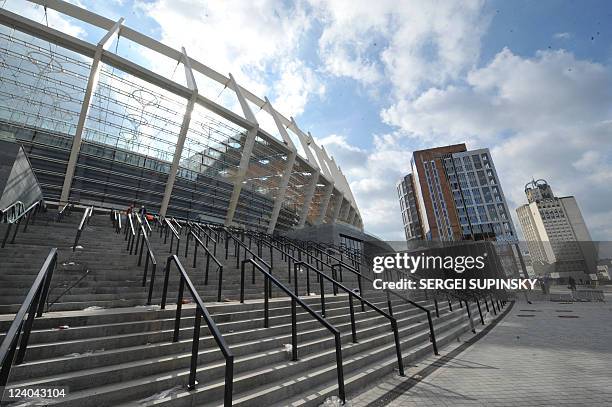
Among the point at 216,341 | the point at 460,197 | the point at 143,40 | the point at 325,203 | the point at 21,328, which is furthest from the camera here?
the point at 460,197

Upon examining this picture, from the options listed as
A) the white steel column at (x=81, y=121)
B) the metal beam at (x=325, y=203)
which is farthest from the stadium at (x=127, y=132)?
the metal beam at (x=325, y=203)

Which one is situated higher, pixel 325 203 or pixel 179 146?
pixel 179 146

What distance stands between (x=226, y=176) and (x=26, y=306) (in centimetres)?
2640

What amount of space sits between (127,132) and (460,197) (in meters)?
77.9

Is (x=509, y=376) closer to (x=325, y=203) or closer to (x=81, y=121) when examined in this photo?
(x=81, y=121)

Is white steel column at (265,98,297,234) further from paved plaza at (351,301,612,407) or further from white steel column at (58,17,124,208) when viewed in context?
paved plaza at (351,301,612,407)

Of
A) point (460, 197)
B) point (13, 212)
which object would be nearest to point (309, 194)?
point (13, 212)

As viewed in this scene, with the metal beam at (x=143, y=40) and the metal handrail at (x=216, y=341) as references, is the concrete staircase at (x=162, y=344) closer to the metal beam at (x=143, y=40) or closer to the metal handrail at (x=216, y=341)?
the metal handrail at (x=216, y=341)

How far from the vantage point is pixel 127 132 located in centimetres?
2228

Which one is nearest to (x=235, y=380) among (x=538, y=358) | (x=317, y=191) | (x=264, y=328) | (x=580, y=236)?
(x=264, y=328)

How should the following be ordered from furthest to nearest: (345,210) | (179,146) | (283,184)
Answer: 1. (345,210)
2. (283,184)
3. (179,146)

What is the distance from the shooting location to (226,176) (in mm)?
27562

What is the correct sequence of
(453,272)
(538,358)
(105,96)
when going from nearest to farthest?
(538,358), (453,272), (105,96)

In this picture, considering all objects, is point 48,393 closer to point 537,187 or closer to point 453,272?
point 453,272
